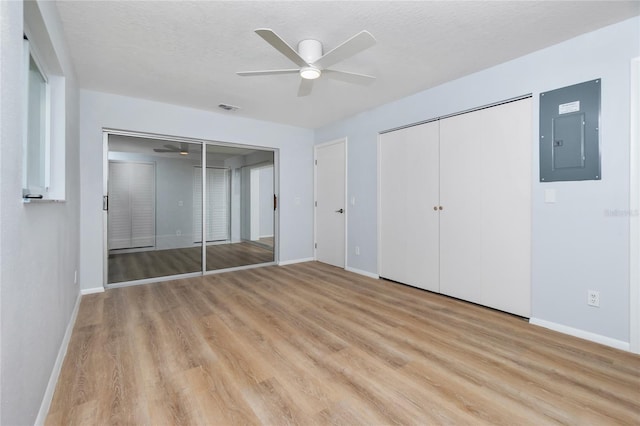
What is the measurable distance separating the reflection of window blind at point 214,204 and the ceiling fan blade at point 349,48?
2.87m

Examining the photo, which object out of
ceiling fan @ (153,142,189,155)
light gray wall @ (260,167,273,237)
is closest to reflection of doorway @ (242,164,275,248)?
light gray wall @ (260,167,273,237)

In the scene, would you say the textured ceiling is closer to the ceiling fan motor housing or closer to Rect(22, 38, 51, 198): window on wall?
the ceiling fan motor housing

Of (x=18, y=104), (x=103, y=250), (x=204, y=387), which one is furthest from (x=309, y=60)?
(x=103, y=250)

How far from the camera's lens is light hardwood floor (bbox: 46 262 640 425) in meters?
1.58

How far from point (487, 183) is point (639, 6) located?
5.33ft

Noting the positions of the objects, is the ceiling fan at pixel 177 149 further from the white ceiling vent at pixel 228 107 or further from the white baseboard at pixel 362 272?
the white baseboard at pixel 362 272

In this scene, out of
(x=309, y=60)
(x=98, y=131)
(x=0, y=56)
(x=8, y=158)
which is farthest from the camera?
(x=98, y=131)

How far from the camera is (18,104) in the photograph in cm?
114

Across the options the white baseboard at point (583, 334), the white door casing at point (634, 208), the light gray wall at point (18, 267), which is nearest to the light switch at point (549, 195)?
the white door casing at point (634, 208)

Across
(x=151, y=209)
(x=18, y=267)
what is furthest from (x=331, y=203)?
(x=18, y=267)

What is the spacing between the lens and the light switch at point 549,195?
8.56 feet

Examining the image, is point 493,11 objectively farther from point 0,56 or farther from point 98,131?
point 98,131

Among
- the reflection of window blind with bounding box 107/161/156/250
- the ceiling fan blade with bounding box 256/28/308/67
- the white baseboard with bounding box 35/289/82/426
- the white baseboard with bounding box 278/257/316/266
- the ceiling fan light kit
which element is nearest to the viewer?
the white baseboard with bounding box 35/289/82/426

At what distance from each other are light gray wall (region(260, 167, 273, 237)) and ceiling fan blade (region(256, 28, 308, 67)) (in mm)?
3286
